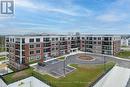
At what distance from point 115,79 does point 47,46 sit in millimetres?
31169

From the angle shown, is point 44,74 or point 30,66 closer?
point 44,74

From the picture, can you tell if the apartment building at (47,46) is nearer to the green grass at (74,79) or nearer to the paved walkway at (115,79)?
the green grass at (74,79)

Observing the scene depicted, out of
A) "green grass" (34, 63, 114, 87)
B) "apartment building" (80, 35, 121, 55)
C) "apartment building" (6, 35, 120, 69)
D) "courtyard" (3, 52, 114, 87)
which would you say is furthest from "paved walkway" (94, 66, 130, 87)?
"apartment building" (6, 35, 120, 69)

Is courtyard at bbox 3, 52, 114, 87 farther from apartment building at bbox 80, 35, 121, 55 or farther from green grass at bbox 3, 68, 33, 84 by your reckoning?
apartment building at bbox 80, 35, 121, 55

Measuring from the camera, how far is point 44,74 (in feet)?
133

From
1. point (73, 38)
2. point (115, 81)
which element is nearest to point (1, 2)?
point (115, 81)

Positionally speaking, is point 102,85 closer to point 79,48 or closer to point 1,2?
point 1,2

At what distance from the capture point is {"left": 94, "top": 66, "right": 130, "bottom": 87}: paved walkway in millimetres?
34250

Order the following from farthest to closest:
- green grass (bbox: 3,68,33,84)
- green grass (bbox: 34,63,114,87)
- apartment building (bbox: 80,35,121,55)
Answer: apartment building (bbox: 80,35,121,55)
green grass (bbox: 3,68,33,84)
green grass (bbox: 34,63,114,87)

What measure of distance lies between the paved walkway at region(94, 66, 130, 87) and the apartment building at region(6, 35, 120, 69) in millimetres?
25684

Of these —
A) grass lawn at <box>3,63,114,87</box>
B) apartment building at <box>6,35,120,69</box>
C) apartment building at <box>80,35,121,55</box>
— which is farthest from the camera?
apartment building at <box>80,35,121,55</box>

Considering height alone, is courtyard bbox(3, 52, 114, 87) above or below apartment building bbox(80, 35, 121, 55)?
below

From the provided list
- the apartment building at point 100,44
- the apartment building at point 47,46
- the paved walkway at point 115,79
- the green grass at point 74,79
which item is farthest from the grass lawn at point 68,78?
the apartment building at point 100,44

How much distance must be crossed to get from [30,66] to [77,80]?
18.5 m
